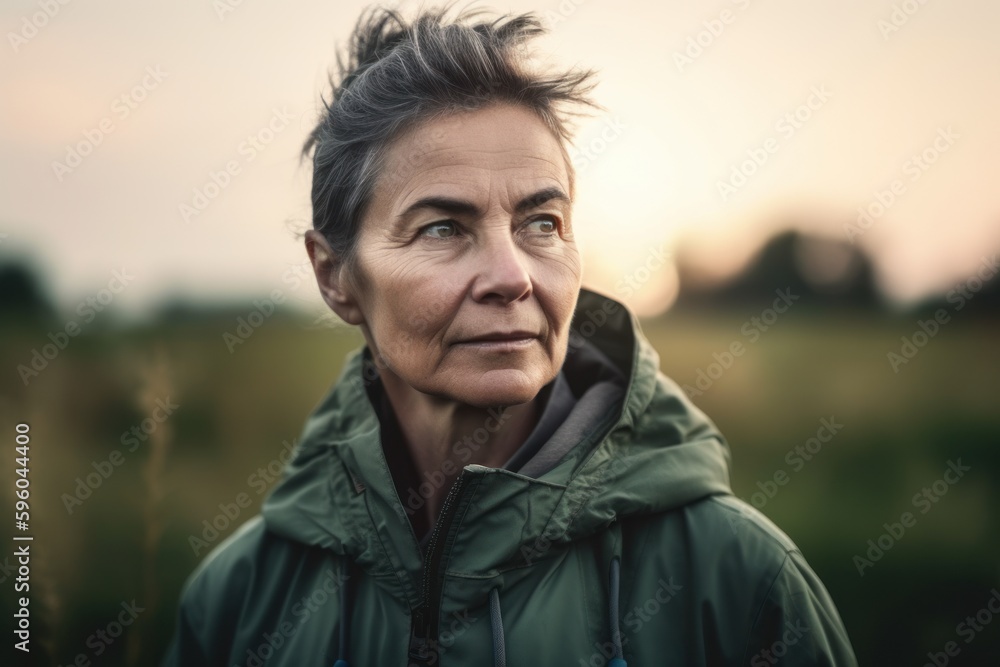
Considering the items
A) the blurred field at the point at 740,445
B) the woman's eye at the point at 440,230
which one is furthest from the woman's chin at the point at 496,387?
the blurred field at the point at 740,445

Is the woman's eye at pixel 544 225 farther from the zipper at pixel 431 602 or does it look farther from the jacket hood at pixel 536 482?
the zipper at pixel 431 602

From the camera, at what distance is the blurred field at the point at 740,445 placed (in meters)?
4.11

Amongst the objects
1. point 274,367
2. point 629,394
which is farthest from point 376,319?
point 274,367

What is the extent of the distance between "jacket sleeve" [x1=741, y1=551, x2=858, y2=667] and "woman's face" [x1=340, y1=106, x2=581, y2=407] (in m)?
0.86

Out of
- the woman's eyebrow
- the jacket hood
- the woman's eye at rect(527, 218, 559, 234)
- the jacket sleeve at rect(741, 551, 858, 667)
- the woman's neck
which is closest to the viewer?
the jacket sleeve at rect(741, 551, 858, 667)

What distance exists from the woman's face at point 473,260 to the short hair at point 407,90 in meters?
0.07

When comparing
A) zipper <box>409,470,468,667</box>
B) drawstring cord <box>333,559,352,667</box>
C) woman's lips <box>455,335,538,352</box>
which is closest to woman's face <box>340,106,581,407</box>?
woman's lips <box>455,335,538,352</box>

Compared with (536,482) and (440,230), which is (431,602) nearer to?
(536,482)

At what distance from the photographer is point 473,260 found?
6.46 ft

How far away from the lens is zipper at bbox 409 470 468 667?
1.87 m

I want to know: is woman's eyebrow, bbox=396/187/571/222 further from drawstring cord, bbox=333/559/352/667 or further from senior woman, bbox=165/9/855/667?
drawstring cord, bbox=333/559/352/667

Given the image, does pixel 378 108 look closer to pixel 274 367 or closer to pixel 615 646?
pixel 615 646

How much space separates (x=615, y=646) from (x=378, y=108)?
1755 mm

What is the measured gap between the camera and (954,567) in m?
4.27
